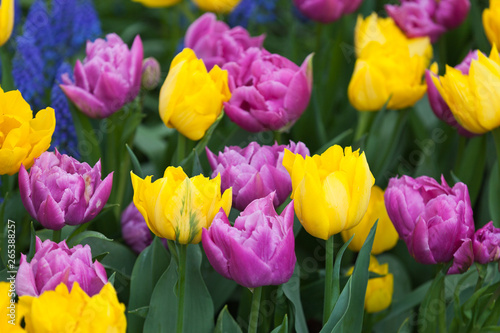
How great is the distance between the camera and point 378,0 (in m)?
2.03

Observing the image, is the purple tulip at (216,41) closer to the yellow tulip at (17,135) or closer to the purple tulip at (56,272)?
the yellow tulip at (17,135)

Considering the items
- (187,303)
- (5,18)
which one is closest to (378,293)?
(187,303)

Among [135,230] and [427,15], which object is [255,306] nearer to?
[135,230]

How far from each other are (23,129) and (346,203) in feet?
1.28

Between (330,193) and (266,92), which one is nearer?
(330,193)

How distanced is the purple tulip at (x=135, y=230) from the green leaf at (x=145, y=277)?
11cm

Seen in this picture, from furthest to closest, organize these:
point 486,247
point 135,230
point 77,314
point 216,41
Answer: point 216,41
point 135,230
point 486,247
point 77,314

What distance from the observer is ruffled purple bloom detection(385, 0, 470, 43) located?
144 centimetres

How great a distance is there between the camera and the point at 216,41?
117cm

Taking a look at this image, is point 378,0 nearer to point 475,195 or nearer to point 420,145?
point 420,145

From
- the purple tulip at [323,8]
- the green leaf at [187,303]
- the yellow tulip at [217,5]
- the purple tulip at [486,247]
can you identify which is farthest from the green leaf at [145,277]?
the purple tulip at [323,8]

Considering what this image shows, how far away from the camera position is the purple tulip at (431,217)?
84 centimetres

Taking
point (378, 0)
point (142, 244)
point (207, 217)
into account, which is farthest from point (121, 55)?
point (378, 0)

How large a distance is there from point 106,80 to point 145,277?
0.30 metres
